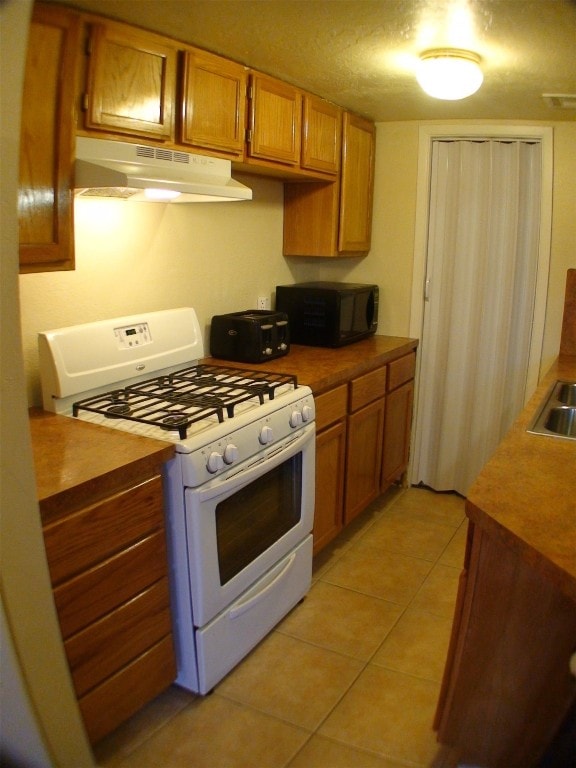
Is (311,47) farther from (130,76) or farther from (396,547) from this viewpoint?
(396,547)

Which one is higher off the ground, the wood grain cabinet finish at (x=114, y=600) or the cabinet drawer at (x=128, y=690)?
the wood grain cabinet finish at (x=114, y=600)

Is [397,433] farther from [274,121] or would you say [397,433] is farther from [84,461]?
[84,461]

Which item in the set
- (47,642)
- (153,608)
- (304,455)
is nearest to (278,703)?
(153,608)

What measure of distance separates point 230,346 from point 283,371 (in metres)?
0.30

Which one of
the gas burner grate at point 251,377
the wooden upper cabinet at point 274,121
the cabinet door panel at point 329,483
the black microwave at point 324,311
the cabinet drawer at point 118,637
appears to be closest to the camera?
the cabinet drawer at point 118,637

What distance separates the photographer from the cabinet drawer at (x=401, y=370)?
123 inches

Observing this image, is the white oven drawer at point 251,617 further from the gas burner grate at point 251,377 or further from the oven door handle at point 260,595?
the gas burner grate at point 251,377

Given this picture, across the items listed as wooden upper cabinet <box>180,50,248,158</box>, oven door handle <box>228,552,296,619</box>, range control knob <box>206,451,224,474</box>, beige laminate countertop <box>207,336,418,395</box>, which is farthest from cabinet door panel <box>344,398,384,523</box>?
wooden upper cabinet <box>180,50,248,158</box>

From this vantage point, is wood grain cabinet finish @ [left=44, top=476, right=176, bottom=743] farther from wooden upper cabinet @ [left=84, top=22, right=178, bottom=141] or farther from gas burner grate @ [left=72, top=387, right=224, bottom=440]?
wooden upper cabinet @ [left=84, top=22, right=178, bottom=141]

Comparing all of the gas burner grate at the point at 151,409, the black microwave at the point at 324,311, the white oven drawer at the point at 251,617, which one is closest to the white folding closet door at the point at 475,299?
the black microwave at the point at 324,311

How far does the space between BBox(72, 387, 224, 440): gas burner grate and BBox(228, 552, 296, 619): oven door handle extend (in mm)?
646

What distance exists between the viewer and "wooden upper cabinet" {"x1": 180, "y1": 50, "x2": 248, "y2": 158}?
6.64 feet

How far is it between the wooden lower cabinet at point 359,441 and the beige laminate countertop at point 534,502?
2.83ft

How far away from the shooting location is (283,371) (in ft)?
8.36
